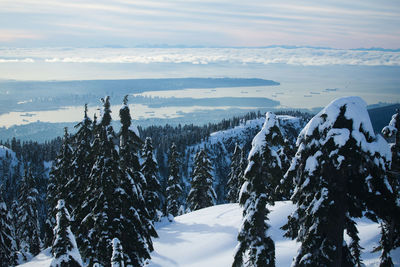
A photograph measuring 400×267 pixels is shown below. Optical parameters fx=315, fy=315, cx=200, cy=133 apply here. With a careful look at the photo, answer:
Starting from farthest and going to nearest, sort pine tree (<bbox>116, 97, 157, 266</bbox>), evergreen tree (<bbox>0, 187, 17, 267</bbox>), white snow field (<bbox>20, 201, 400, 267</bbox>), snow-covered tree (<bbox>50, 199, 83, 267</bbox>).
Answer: evergreen tree (<bbox>0, 187, 17, 267</bbox>), white snow field (<bbox>20, 201, 400, 267</bbox>), pine tree (<bbox>116, 97, 157, 266</bbox>), snow-covered tree (<bbox>50, 199, 83, 267</bbox>)

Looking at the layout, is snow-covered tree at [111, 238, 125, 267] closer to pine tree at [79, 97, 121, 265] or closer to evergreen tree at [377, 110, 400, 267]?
pine tree at [79, 97, 121, 265]

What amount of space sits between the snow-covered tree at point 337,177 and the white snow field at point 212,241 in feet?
37.4

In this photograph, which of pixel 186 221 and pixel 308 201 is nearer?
pixel 308 201

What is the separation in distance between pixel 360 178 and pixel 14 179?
21786 centimetres

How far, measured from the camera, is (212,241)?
32.1 m

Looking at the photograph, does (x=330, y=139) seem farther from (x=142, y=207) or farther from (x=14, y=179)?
(x=14, y=179)

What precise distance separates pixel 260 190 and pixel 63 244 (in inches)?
415

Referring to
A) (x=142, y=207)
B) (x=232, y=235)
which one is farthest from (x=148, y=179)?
(x=142, y=207)

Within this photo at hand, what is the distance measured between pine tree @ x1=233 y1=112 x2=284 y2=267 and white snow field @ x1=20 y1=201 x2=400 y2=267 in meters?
7.48

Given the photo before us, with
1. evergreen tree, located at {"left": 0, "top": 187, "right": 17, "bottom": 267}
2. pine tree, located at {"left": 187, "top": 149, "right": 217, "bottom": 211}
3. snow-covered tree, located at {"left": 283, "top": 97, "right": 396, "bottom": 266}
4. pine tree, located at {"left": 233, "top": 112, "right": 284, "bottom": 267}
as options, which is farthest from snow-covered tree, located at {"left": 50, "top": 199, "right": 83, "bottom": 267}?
pine tree, located at {"left": 187, "top": 149, "right": 217, "bottom": 211}

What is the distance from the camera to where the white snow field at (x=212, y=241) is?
1017 inches

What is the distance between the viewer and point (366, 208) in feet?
36.8

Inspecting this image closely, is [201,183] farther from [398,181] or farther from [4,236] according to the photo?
[398,181]

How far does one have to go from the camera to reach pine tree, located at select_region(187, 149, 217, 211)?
2148 inches
